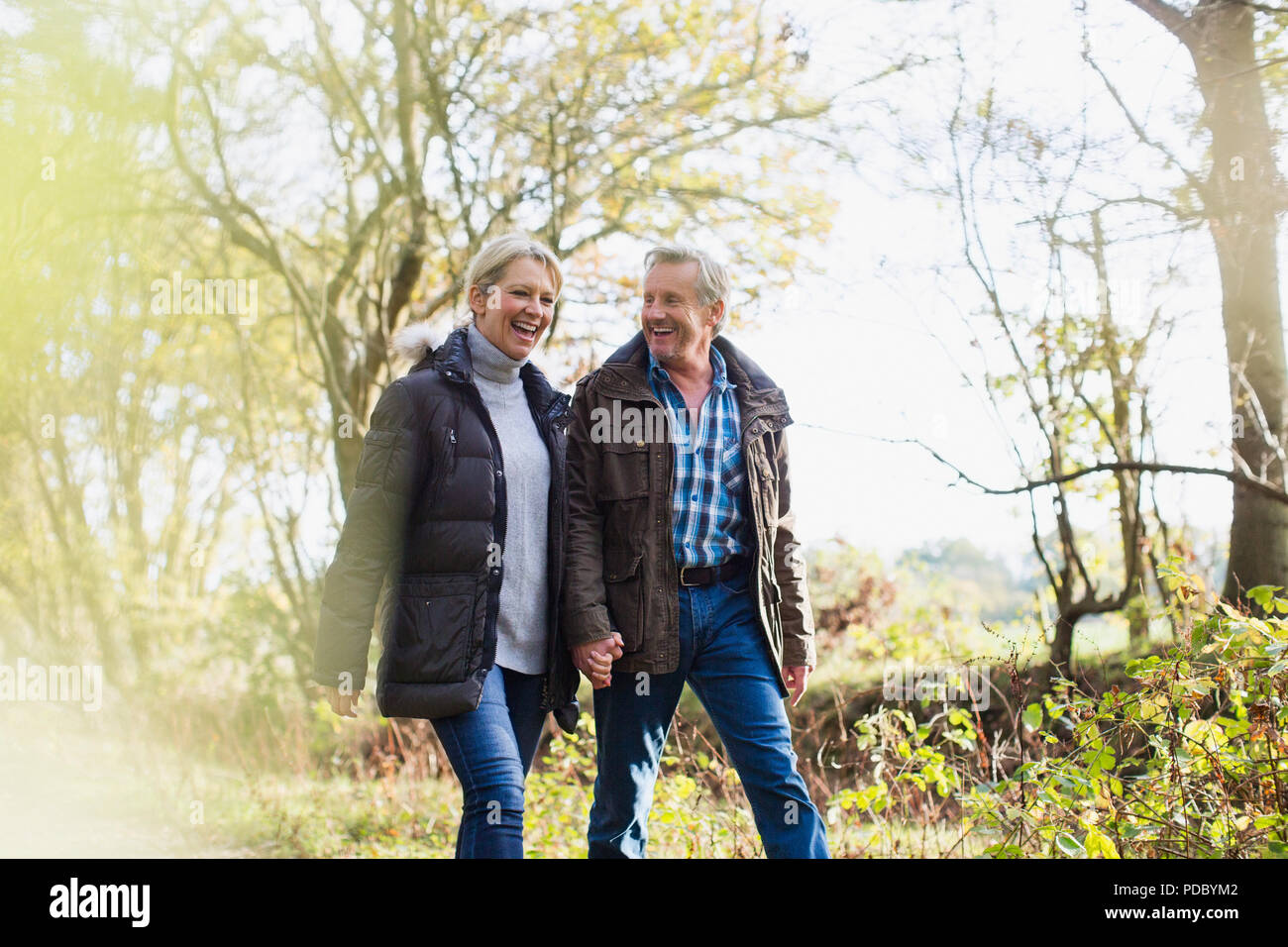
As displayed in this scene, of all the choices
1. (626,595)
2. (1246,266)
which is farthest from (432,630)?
(1246,266)

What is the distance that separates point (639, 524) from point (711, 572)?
215 mm

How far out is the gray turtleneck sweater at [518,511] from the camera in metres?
2.41

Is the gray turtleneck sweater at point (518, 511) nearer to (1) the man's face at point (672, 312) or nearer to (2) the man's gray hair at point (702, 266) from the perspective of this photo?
(1) the man's face at point (672, 312)

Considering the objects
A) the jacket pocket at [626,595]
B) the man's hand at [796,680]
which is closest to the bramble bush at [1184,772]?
the man's hand at [796,680]

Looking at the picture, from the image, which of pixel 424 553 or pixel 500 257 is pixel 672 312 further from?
pixel 424 553

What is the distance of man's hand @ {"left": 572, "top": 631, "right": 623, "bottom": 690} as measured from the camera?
2.39m

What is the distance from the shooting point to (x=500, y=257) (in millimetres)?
2510

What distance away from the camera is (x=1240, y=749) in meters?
2.97

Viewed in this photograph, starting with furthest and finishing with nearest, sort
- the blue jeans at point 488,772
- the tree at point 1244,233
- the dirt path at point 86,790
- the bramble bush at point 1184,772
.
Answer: the dirt path at point 86,790 → the tree at point 1244,233 → the bramble bush at point 1184,772 → the blue jeans at point 488,772

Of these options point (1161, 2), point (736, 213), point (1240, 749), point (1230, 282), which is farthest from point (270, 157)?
point (1240, 749)

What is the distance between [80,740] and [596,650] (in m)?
5.28

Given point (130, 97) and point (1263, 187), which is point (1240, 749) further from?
point (130, 97)

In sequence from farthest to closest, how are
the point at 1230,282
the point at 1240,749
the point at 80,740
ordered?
the point at 80,740 < the point at 1230,282 < the point at 1240,749

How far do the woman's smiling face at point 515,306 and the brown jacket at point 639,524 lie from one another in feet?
0.63
